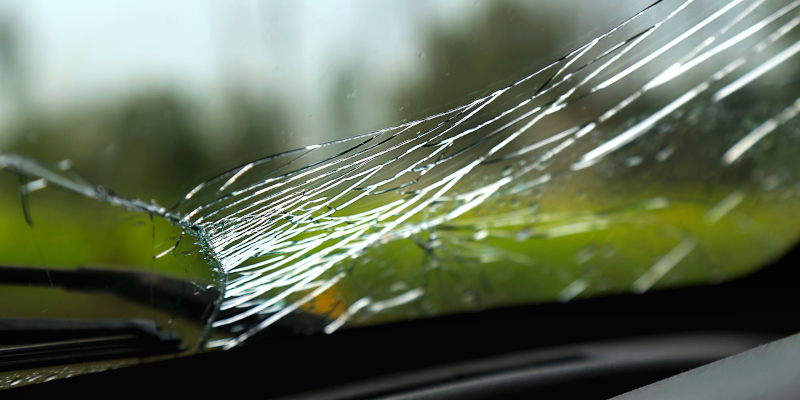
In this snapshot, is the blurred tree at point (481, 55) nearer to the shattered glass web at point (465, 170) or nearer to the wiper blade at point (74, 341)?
the shattered glass web at point (465, 170)

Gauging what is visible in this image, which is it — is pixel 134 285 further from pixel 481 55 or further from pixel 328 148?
pixel 481 55

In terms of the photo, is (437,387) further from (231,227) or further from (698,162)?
(698,162)

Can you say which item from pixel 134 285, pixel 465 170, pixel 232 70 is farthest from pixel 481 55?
pixel 134 285

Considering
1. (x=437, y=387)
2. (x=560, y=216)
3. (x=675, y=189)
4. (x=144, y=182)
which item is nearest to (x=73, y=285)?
(x=144, y=182)

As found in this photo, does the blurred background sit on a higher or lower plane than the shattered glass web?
higher

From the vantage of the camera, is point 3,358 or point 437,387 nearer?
point 3,358

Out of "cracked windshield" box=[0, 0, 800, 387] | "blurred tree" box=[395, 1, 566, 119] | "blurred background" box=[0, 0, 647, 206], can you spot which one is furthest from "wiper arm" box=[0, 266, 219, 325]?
"blurred tree" box=[395, 1, 566, 119]

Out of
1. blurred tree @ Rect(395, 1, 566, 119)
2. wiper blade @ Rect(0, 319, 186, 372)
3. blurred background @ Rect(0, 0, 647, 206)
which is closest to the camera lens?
blurred background @ Rect(0, 0, 647, 206)

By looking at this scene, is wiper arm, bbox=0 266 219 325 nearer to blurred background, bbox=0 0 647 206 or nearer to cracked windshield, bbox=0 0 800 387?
cracked windshield, bbox=0 0 800 387
